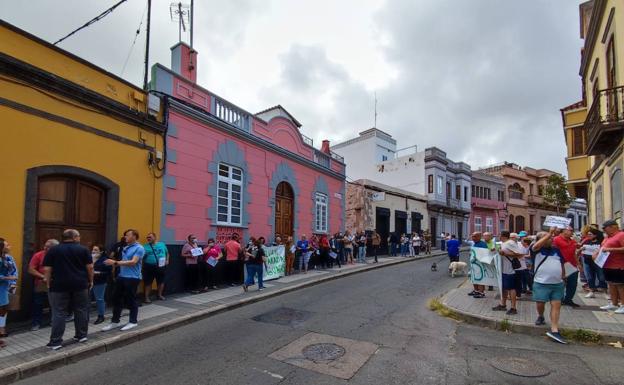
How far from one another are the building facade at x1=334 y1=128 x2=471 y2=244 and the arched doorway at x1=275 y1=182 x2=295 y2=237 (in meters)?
17.8

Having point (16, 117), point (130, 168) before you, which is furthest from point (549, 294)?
point (16, 117)

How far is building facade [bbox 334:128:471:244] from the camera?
31.9 m

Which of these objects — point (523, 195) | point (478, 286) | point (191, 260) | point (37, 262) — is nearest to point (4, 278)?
point (37, 262)

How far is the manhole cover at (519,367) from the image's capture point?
4738mm

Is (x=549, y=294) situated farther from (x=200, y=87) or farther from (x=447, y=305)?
(x=200, y=87)

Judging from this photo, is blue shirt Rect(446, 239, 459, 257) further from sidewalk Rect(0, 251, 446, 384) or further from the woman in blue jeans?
the woman in blue jeans

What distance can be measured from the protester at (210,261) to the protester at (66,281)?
476cm

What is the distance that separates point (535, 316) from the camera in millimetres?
7230

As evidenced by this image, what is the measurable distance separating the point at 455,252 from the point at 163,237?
10879 mm

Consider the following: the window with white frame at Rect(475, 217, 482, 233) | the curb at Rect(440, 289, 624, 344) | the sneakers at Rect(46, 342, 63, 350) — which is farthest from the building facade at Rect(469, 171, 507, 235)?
the sneakers at Rect(46, 342, 63, 350)

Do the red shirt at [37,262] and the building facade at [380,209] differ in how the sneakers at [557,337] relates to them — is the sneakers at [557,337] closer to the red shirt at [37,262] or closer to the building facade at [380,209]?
the red shirt at [37,262]

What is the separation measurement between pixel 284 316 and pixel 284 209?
792 cm

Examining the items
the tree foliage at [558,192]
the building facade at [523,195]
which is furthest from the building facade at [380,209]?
the building facade at [523,195]

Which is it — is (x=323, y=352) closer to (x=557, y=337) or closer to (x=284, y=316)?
(x=284, y=316)
